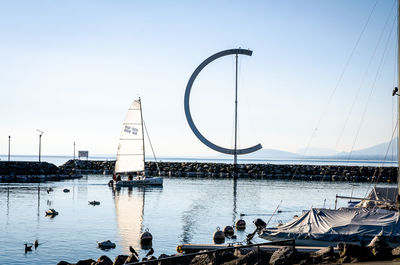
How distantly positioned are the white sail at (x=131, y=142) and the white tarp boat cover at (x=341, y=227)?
44.2m

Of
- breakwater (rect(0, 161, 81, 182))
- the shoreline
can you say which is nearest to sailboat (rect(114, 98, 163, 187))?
breakwater (rect(0, 161, 81, 182))

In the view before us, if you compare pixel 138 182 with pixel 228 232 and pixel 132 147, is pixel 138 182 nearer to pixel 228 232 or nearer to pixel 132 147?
pixel 132 147

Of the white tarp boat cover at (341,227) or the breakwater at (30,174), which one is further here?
the breakwater at (30,174)

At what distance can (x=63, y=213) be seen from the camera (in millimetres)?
40594

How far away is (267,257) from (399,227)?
858 cm

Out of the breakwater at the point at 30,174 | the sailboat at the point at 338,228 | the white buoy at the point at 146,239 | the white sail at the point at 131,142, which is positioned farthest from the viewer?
the breakwater at the point at 30,174

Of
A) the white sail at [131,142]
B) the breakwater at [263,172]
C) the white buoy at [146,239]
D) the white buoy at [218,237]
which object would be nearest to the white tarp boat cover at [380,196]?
the white buoy at [218,237]

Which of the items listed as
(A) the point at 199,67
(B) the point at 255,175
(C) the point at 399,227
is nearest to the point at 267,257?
(C) the point at 399,227

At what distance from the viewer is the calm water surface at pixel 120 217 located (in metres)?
25.8

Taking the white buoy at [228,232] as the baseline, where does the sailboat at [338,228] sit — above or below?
above

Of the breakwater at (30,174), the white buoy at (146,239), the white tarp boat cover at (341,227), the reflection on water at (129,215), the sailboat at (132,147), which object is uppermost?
the sailboat at (132,147)

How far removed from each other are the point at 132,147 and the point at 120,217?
2779cm

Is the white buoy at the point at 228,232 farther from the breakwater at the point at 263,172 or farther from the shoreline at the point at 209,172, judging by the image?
the breakwater at the point at 263,172

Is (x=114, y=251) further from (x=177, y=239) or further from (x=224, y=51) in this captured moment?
(x=224, y=51)
